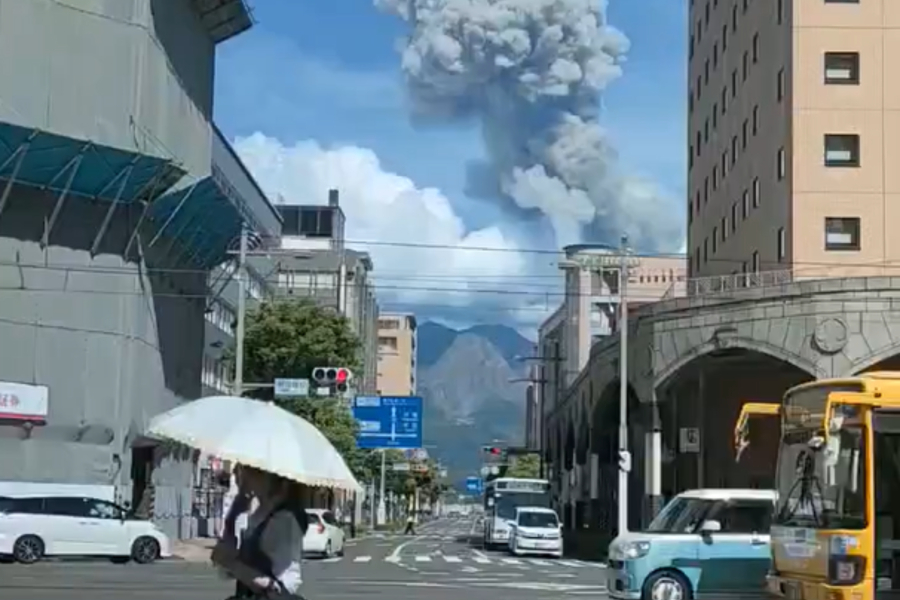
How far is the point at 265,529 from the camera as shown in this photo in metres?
9.28

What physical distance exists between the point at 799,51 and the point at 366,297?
274ft

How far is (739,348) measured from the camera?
144ft

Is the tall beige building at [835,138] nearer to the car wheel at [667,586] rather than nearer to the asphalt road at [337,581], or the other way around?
the asphalt road at [337,581]

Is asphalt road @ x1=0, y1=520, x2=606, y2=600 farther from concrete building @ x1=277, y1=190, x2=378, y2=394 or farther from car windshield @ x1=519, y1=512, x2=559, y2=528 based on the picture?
concrete building @ x1=277, y1=190, x2=378, y2=394

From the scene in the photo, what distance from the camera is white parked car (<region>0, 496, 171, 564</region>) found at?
35.0m

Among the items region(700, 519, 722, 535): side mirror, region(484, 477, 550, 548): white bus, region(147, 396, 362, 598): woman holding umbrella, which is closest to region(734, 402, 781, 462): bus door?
region(700, 519, 722, 535): side mirror

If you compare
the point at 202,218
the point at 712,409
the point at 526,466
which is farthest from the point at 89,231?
the point at 526,466

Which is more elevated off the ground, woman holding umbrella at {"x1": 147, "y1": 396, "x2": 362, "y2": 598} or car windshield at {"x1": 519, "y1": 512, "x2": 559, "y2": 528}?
woman holding umbrella at {"x1": 147, "y1": 396, "x2": 362, "y2": 598}

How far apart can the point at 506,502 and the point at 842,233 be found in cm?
1872

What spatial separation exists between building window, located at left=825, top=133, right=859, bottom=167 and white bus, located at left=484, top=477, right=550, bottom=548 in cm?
1868

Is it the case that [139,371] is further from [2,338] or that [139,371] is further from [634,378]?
[634,378]

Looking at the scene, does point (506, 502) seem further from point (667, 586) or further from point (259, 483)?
point (259, 483)

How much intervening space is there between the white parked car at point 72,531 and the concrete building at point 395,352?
139m

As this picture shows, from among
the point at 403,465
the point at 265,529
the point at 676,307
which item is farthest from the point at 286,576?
the point at 403,465
